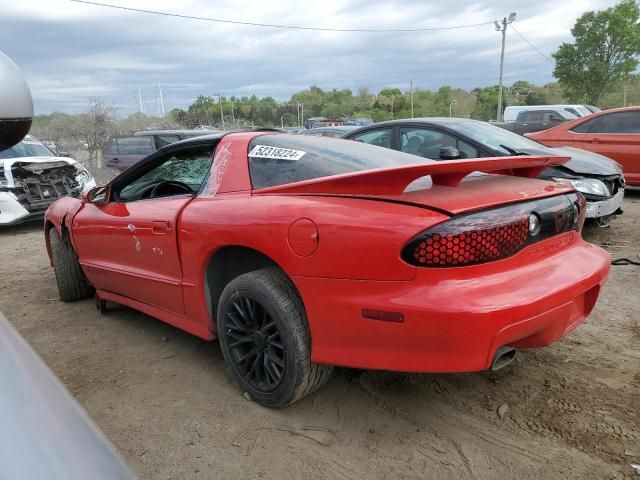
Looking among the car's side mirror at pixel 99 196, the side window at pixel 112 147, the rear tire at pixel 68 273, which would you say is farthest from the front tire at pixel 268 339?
the side window at pixel 112 147

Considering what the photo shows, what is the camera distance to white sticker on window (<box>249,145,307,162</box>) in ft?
8.84

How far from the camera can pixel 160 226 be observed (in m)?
2.99

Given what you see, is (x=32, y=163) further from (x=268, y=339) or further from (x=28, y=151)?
(x=268, y=339)

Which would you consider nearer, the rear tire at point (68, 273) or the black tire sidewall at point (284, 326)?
the black tire sidewall at point (284, 326)

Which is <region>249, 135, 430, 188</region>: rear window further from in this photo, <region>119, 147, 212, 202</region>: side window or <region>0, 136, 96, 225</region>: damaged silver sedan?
<region>0, 136, 96, 225</region>: damaged silver sedan

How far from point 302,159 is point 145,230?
1147mm

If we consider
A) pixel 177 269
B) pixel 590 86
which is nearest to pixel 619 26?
pixel 590 86

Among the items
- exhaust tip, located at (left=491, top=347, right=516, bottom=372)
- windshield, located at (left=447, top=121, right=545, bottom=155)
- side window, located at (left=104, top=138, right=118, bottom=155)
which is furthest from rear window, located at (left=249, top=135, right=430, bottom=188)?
side window, located at (left=104, top=138, right=118, bottom=155)

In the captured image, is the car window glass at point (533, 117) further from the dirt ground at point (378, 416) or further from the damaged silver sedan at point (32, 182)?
the dirt ground at point (378, 416)

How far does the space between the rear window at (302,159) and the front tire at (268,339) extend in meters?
0.49

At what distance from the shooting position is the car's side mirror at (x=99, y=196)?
12.0 ft

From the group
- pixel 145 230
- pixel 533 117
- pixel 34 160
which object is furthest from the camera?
pixel 533 117

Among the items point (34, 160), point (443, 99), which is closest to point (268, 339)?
point (34, 160)

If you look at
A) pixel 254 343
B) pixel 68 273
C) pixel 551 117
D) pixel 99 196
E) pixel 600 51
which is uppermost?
pixel 600 51
